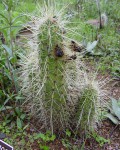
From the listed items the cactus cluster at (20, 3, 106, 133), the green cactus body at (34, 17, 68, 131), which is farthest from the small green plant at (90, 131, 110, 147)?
the green cactus body at (34, 17, 68, 131)

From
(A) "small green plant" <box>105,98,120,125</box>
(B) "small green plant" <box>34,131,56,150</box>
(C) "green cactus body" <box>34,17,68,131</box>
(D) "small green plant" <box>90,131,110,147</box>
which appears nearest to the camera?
(C) "green cactus body" <box>34,17,68,131</box>

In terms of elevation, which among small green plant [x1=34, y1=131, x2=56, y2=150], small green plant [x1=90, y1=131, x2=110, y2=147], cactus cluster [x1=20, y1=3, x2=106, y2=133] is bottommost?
small green plant [x1=90, y1=131, x2=110, y2=147]

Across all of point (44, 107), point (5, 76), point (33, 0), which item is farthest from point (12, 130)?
point (33, 0)

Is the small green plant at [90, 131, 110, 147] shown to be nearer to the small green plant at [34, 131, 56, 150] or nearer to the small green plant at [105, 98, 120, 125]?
the small green plant at [105, 98, 120, 125]

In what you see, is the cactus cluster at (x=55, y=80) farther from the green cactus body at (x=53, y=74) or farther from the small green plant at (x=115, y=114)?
the small green plant at (x=115, y=114)

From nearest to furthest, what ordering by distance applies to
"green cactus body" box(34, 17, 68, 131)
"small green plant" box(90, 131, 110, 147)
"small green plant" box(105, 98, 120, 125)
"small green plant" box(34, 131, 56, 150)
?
"green cactus body" box(34, 17, 68, 131) → "small green plant" box(34, 131, 56, 150) → "small green plant" box(90, 131, 110, 147) → "small green plant" box(105, 98, 120, 125)

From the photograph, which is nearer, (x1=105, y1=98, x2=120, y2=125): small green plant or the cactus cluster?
the cactus cluster

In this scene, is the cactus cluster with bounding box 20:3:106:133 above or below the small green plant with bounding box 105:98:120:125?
above

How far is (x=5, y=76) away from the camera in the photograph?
246 centimetres

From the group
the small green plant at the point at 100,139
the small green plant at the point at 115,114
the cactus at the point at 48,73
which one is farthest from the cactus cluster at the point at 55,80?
the small green plant at the point at 115,114

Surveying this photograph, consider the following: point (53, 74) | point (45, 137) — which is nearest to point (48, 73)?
point (53, 74)

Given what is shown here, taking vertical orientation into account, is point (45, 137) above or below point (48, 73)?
below

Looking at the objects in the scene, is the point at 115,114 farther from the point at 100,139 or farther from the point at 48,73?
the point at 48,73

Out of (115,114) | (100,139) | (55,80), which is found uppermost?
(55,80)
